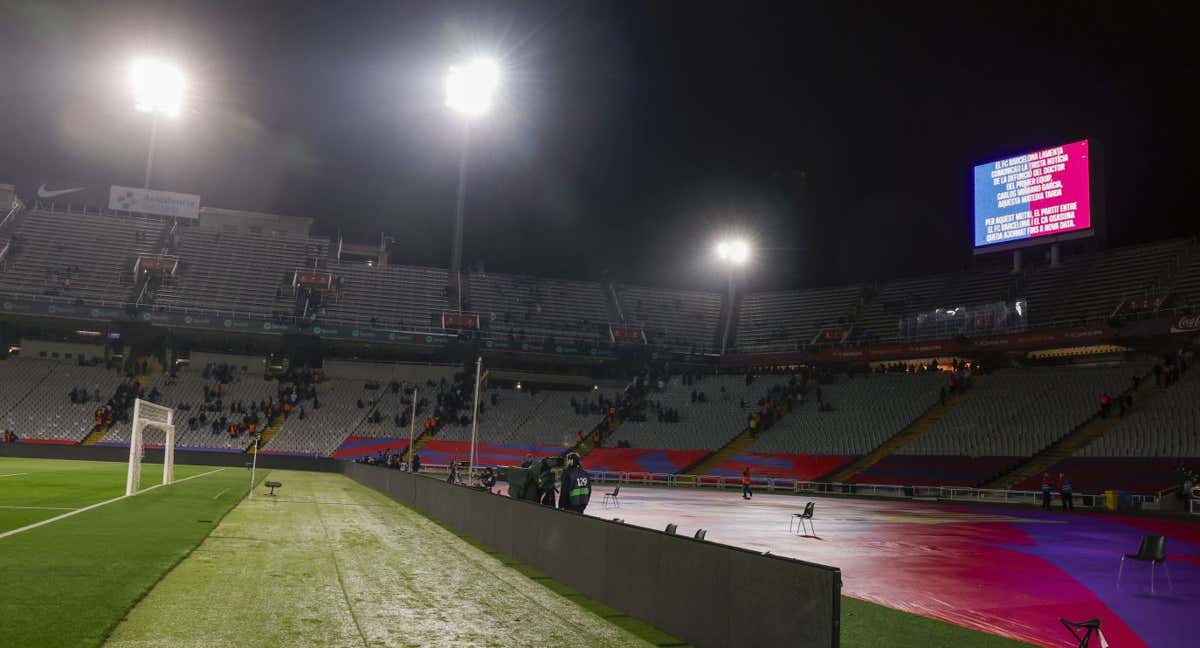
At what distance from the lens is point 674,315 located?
62594 mm

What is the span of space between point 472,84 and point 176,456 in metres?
27.7

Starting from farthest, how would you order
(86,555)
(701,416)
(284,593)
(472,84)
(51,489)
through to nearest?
(472,84) → (701,416) → (51,489) → (86,555) → (284,593)

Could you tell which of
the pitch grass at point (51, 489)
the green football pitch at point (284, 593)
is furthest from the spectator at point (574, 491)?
the pitch grass at point (51, 489)

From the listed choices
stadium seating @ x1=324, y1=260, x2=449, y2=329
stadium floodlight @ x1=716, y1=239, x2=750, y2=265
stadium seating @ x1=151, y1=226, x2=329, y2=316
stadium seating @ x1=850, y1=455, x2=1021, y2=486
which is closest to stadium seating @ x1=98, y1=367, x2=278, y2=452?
stadium seating @ x1=151, y1=226, x2=329, y2=316

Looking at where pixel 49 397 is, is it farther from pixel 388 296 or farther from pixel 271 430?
pixel 388 296

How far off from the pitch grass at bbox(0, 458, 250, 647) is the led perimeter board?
4001 centimetres

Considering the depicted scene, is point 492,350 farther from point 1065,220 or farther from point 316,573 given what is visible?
point 316,573

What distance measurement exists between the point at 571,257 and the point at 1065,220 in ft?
112

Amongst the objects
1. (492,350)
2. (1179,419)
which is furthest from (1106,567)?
(492,350)

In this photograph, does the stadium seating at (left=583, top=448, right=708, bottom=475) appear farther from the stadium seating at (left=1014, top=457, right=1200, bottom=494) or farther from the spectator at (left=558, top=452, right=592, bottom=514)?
the spectator at (left=558, top=452, right=592, bottom=514)

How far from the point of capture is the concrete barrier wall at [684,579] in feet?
18.9

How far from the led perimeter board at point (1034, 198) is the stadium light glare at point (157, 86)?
1998 inches

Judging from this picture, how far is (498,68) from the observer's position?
51812mm

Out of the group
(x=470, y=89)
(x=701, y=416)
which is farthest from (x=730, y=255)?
(x=470, y=89)
